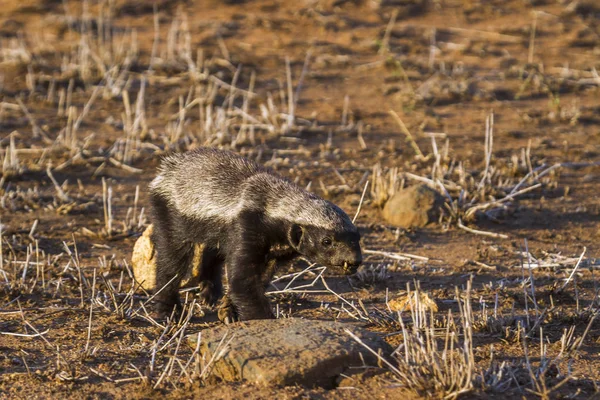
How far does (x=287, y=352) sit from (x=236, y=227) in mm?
1247

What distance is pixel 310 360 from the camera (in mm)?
5203

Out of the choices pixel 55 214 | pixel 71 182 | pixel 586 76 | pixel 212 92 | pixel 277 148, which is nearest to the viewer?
pixel 55 214

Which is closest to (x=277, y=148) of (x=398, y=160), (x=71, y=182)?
(x=398, y=160)

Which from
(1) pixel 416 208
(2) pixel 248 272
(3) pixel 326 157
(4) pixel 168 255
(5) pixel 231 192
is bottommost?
(3) pixel 326 157

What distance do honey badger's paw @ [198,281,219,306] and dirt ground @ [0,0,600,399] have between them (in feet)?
0.70

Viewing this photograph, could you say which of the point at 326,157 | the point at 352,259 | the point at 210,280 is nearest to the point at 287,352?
the point at 352,259

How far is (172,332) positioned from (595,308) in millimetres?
2906

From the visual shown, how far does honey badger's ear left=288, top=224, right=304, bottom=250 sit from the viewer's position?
6094 millimetres

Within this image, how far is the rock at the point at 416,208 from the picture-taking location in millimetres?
8680

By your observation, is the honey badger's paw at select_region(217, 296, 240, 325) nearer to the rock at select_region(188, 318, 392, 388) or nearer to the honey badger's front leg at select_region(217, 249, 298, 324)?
the honey badger's front leg at select_region(217, 249, 298, 324)

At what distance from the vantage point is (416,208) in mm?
8688

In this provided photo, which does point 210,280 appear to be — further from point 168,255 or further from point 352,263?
point 352,263

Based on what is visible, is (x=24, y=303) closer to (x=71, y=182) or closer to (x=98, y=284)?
(x=98, y=284)

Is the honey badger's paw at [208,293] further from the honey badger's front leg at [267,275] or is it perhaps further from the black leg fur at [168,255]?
the honey badger's front leg at [267,275]
